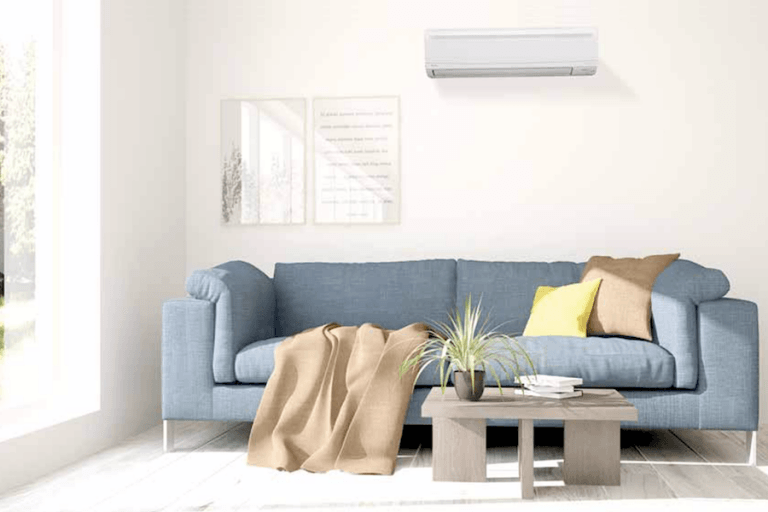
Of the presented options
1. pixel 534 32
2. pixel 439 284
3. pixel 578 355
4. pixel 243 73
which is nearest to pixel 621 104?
pixel 534 32

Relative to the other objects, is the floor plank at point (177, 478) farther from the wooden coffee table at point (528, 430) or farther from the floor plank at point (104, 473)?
the wooden coffee table at point (528, 430)

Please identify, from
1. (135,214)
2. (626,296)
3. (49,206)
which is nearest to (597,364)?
(626,296)

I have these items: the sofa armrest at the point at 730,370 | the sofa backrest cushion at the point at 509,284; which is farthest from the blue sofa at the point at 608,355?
the sofa backrest cushion at the point at 509,284

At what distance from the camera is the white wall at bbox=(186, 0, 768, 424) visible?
5363 millimetres

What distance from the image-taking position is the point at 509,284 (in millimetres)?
5012

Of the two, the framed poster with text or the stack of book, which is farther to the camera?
the framed poster with text

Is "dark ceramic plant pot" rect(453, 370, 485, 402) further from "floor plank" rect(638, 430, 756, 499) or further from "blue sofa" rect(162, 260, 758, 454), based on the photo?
"floor plank" rect(638, 430, 756, 499)

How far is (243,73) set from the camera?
18.7 feet

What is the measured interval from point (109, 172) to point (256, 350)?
1220 millimetres

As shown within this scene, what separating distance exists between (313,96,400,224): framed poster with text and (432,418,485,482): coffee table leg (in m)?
2.11

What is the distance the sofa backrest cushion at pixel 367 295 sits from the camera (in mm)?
5000

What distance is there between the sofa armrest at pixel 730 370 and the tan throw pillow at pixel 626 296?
38 cm

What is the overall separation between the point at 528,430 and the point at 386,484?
65cm

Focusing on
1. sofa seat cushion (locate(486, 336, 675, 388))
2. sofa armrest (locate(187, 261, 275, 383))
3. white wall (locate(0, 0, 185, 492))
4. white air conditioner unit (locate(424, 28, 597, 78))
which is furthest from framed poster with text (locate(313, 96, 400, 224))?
sofa seat cushion (locate(486, 336, 675, 388))
